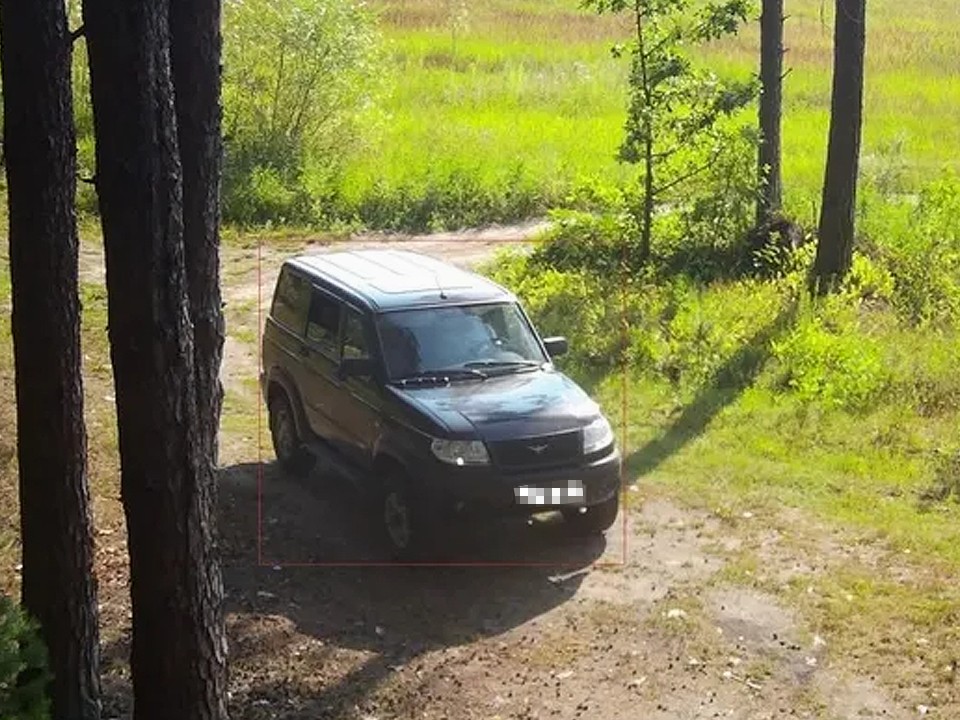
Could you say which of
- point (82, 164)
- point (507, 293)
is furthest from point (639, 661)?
point (82, 164)

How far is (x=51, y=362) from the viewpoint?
6980 millimetres

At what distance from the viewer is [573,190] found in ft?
75.5

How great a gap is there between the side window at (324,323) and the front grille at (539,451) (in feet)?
6.35

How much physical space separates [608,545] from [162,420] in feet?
16.8

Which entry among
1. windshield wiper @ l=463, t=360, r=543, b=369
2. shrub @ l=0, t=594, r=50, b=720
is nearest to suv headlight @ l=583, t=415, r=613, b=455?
windshield wiper @ l=463, t=360, r=543, b=369

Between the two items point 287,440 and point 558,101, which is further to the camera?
point 558,101

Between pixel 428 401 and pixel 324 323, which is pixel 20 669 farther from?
pixel 324 323

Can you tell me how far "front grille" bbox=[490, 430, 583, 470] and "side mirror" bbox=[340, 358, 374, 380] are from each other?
1259 mm

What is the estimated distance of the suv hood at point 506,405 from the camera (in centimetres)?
976

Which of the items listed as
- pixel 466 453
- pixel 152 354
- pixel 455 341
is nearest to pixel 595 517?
pixel 466 453

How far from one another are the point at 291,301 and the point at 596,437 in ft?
10.2

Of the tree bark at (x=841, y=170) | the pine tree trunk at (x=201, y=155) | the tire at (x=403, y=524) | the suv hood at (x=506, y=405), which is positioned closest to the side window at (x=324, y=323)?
the suv hood at (x=506, y=405)

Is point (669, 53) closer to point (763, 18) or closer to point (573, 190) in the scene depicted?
→ point (763, 18)

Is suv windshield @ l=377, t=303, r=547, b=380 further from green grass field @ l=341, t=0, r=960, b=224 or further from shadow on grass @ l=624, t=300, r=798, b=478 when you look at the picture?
green grass field @ l=341, t=0, r=960, b=224
